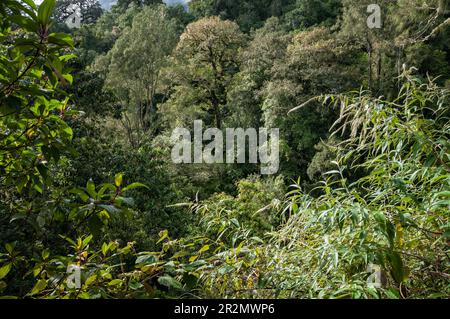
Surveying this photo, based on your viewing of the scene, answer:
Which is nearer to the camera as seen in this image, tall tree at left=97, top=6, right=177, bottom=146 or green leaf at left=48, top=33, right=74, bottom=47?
green leaf at left=48, top=33, right=74, bottom=47

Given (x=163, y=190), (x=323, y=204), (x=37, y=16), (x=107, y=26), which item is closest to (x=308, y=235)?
(x=323, y=204)

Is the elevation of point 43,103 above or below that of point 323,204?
above

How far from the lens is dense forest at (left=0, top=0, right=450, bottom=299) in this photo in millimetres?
1038

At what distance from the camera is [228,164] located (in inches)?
551

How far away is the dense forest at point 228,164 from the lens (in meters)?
1.04

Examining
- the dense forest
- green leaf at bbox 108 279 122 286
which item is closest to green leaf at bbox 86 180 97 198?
the dense forest

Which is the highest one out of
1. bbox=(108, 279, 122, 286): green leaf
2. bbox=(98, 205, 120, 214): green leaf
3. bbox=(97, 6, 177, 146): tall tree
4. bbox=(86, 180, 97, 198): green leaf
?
bbox=(97, 6, 177, 146): tall tree

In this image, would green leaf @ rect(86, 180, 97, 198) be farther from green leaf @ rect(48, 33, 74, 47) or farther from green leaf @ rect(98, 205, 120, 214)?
green leaf @ rect(48, 33, 74, 47)

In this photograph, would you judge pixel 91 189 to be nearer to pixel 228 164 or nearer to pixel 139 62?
pixel 228 164

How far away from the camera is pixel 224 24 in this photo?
50.2 feet

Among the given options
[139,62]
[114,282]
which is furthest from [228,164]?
[114,282]

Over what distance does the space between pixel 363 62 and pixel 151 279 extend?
14.6 metres

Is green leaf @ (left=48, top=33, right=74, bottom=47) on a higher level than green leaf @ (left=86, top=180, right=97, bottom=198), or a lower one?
higher
